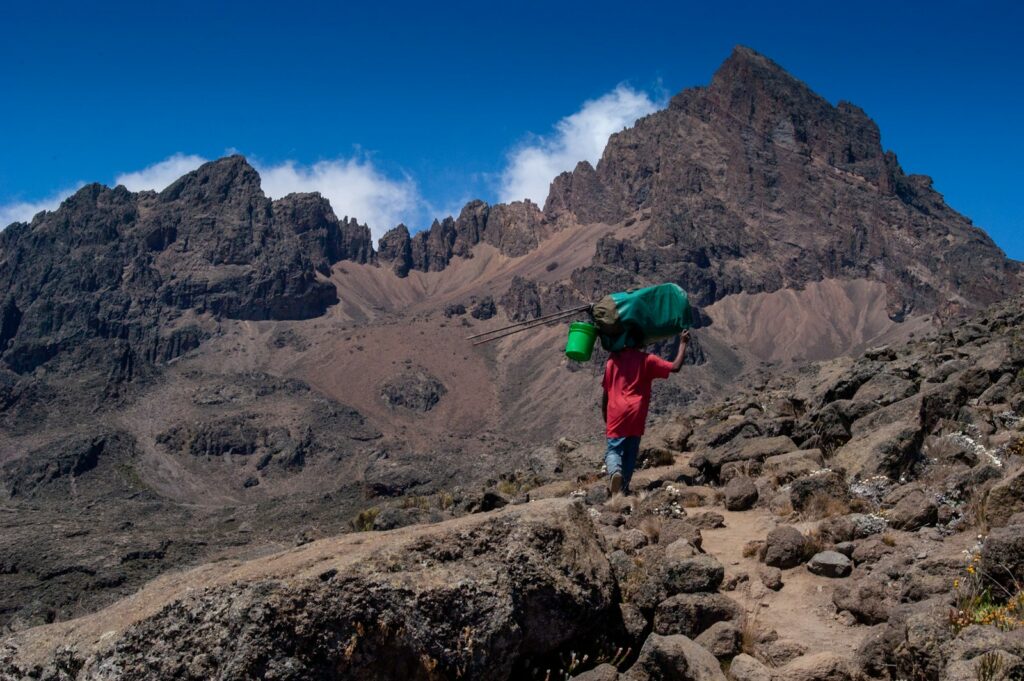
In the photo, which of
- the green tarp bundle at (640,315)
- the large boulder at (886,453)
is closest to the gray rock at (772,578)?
the large boulder at (886,453)

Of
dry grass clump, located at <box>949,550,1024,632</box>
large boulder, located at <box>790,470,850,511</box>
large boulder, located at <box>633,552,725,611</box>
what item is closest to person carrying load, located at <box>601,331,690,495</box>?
large boulder, located at <box>790,470,850,511</box>

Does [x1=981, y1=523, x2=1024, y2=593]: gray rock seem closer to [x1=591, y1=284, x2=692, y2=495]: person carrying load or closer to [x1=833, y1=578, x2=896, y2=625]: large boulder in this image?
[x1=833, y1=578, x2=896, y2=625]: large boulder

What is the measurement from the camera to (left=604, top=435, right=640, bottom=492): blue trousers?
10883 mm

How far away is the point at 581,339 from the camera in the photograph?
10859 millimetres

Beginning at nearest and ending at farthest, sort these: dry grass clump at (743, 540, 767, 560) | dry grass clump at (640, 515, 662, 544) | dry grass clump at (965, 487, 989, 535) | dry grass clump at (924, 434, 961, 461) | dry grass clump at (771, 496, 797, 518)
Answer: dry grass clump at (965, 487, 989, 535), dry grass clump at (743, 540, 767, 560), dry grass clump at (640, 515, 662, 544), dry grass clump at (924, 434, 961, 461), dry grass clump at (771, 496, 797, 518)

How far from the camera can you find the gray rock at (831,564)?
704 centimetres

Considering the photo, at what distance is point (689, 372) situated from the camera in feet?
561

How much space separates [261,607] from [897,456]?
6.90m

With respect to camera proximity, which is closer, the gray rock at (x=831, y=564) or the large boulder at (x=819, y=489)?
the gray rock at (x=831, y=564)

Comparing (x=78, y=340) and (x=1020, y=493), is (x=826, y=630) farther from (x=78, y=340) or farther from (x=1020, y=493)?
(x=78, y=340)

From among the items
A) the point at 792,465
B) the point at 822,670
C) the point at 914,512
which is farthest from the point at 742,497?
the point at 822,670

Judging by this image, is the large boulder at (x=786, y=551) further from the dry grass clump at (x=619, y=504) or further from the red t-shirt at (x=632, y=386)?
the red t-shirt at (x=632, y=386)

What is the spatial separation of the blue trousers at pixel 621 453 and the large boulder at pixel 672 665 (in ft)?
18.2

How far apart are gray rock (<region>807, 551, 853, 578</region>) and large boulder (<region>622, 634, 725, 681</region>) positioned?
7.00 ft
